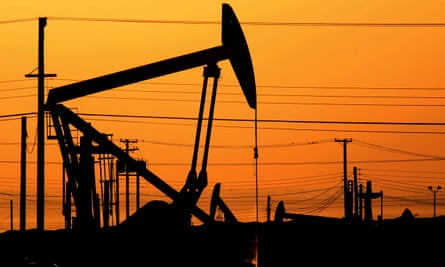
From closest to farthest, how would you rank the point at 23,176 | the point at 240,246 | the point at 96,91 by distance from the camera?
1. the point at 96,91
2. the point at 240,246
3. the point at 23,176

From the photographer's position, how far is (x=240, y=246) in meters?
25.4

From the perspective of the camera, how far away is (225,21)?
22.3m

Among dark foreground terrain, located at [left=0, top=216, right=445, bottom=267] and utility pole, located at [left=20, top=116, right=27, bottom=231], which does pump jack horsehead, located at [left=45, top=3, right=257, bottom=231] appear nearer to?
dark foreground terrain, located at [left=0, top=216, right=445, bottom=267]

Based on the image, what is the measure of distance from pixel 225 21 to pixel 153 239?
4783 mm

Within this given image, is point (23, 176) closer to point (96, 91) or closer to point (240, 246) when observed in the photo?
point (240, 246)

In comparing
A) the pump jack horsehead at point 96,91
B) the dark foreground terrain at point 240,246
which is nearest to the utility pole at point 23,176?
the dark foreground terrain at point 240,246

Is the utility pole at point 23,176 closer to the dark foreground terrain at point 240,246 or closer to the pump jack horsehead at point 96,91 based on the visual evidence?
the dark foreground terrain at point 240,246

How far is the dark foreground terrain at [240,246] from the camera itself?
20484 mm

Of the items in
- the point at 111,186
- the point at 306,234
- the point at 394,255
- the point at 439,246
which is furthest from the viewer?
the point at 111,186

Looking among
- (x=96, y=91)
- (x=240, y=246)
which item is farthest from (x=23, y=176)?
(x=96, y=91)

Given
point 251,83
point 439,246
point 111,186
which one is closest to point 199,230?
point 251,83

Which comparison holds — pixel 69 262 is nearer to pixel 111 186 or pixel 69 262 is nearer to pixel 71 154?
pixel 71 154

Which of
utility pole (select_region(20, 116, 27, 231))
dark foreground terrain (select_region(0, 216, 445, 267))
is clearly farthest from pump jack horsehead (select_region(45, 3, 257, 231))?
utility pole (select_region(20, 116, 27, 231))

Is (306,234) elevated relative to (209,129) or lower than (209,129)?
lower
